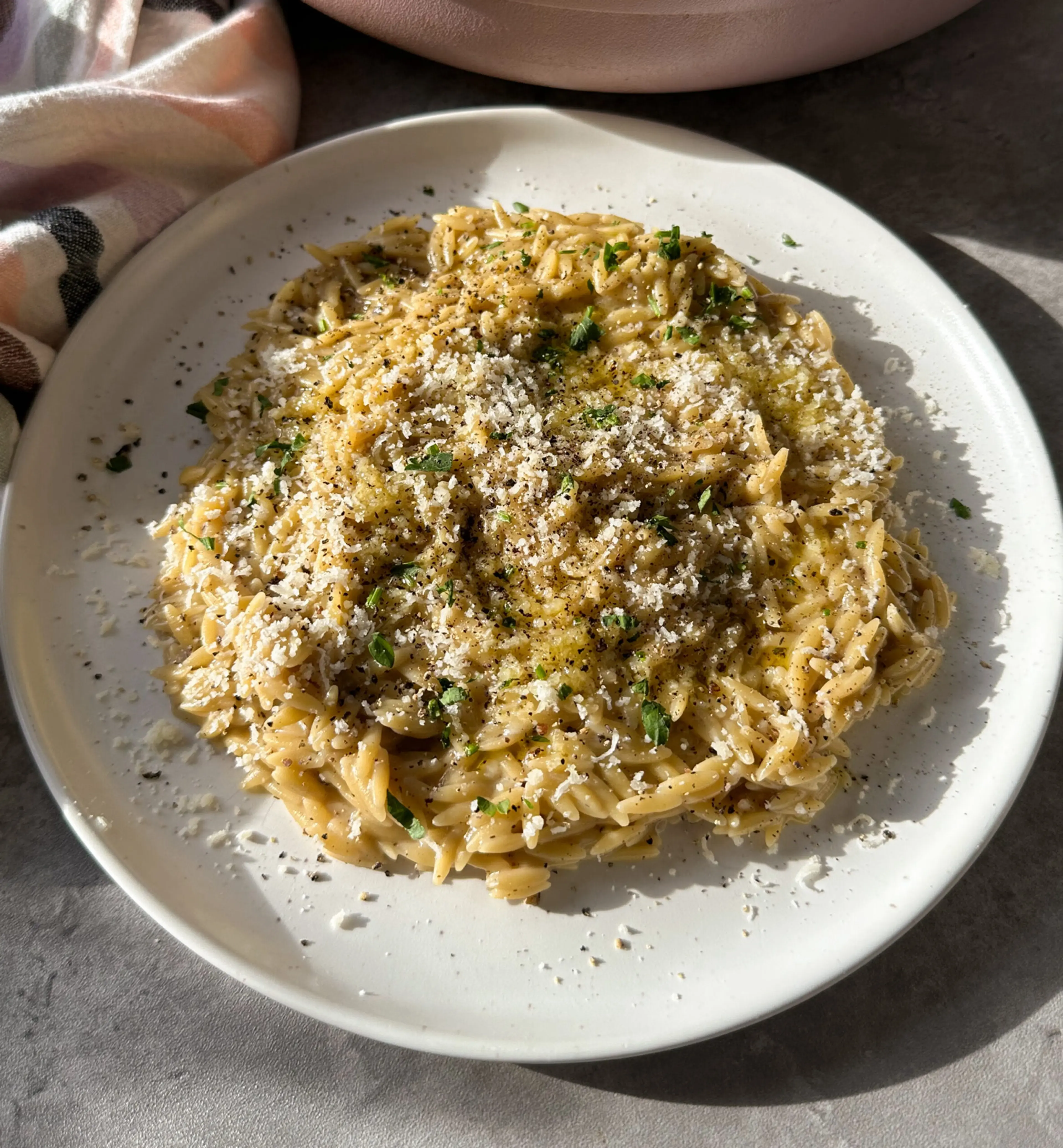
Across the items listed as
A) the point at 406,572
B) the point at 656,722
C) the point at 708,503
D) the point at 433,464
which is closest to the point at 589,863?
the point at 656,722

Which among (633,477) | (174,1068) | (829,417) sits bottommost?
(174,1068)

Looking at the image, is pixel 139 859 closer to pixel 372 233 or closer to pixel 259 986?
pixel 259 986

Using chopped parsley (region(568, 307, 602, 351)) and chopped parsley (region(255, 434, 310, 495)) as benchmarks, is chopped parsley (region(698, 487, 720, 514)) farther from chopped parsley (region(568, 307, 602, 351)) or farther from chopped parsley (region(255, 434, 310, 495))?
chopped parsley (region(255, 434, 310, 495))

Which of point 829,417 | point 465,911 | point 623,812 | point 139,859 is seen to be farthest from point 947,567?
point 139,859

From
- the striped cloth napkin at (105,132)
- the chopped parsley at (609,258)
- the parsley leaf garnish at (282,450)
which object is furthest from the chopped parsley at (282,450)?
the chopped parsley at (609,258)

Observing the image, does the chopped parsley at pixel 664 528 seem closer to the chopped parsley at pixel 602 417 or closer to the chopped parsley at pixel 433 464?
the chopped parsley at pixel 602 417
